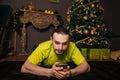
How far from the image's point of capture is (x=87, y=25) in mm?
4223

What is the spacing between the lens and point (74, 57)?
2383 millimetres

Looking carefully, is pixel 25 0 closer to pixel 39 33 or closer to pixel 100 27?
pixel 39 33

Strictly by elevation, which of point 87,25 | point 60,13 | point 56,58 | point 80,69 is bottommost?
point 80,69

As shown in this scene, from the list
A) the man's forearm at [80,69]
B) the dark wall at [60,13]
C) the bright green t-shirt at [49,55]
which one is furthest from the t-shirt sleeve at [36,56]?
the dark wall at [60,13]

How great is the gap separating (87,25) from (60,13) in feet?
3.40

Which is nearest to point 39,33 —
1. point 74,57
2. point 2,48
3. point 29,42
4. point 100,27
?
point 29,42

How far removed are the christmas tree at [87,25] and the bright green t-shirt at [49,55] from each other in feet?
5.99

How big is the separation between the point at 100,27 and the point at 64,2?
1.22 meters

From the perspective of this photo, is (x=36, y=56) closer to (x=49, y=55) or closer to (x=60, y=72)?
(x=49, y=55)

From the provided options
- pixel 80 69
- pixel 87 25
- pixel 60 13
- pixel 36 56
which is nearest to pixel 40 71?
pixel 36 56

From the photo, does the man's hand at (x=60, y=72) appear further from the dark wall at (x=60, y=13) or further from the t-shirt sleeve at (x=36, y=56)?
the dark wall at (x=60, y=13)

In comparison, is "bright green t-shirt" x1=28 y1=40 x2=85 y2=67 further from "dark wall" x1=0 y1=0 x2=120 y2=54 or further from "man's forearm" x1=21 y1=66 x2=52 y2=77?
"dark wall" x1=0 y1=0 x2=120 y2=54

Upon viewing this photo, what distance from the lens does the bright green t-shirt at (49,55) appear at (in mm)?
2287

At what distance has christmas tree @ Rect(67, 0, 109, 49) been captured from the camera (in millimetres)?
4242
